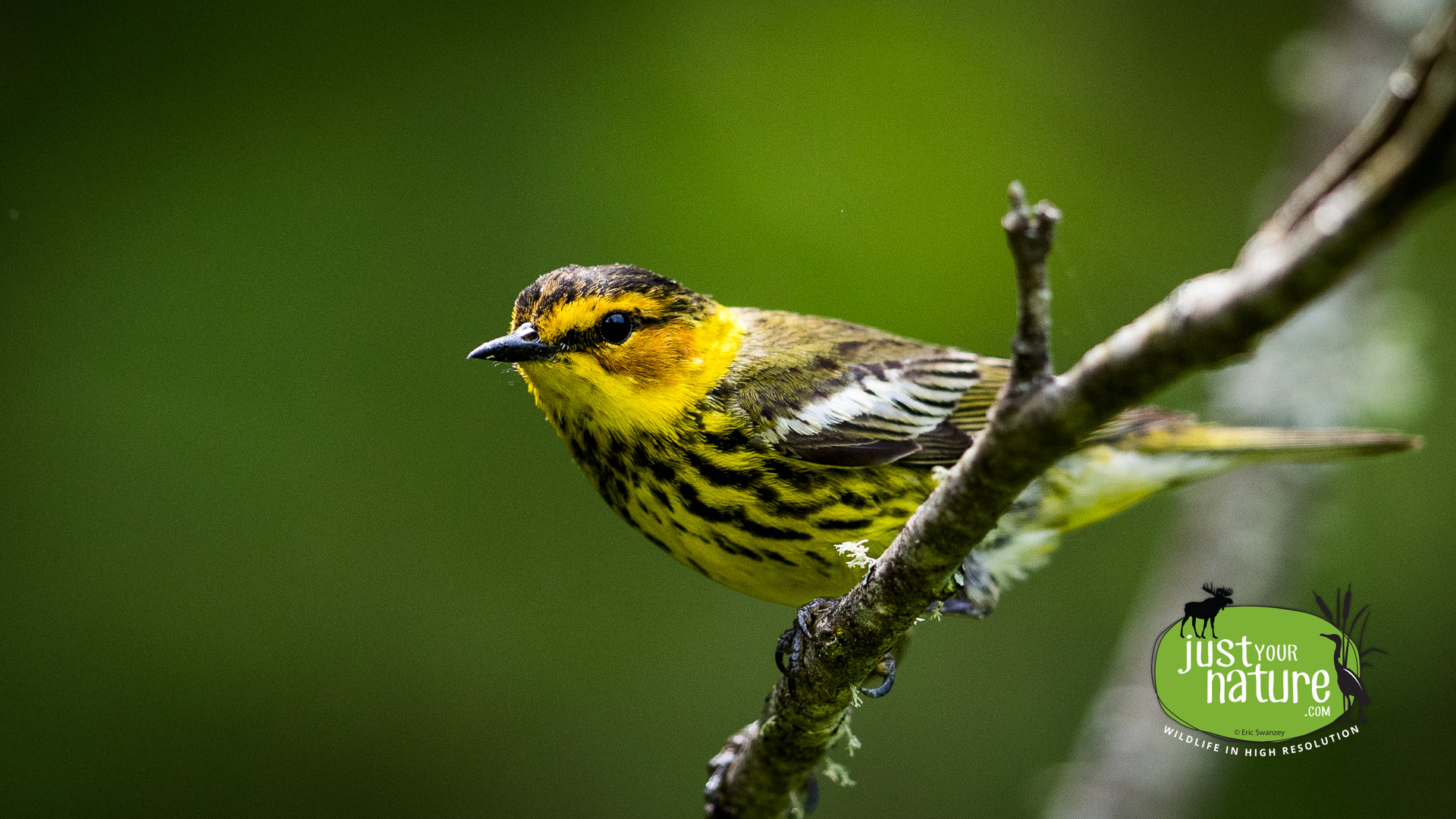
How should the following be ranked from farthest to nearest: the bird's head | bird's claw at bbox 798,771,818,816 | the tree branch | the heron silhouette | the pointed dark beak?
the heron silhouette < bird's claw at bbox 798,771,818,816 < the bird's head < the pointed dark beak < the tree branch

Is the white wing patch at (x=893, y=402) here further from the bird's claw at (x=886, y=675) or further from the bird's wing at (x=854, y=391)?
the bird's claw at (x=886, y=675)

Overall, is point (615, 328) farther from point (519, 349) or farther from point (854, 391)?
point (854, 391)

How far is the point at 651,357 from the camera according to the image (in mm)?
3303

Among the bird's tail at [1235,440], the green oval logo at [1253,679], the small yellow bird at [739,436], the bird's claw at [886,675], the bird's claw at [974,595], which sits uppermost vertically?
the bird's tail at [1235,440]

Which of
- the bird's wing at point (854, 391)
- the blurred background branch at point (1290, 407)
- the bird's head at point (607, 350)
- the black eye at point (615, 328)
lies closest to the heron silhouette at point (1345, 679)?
the blurred background branch at point (1290, 407)

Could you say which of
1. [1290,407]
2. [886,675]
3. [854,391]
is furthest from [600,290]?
[1290,407]

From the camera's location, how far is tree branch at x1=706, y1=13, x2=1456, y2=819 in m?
1.13

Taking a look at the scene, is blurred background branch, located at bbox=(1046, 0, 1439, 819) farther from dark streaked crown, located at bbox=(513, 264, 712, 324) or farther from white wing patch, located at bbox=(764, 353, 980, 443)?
dark streaked crown, located at bbox=(513, 264, 712, 324)

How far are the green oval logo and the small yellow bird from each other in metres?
0.60

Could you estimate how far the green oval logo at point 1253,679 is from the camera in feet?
11.4

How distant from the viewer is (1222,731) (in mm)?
3535

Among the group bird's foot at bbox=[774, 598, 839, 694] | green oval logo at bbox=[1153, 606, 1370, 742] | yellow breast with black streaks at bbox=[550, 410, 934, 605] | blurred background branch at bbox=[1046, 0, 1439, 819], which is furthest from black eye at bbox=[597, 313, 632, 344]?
blurred background branch at bbox=[1046, 0, 1439, 819]

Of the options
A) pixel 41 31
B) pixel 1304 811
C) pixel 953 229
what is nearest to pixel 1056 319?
pixel 953 229

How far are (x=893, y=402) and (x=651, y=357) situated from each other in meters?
0.88
